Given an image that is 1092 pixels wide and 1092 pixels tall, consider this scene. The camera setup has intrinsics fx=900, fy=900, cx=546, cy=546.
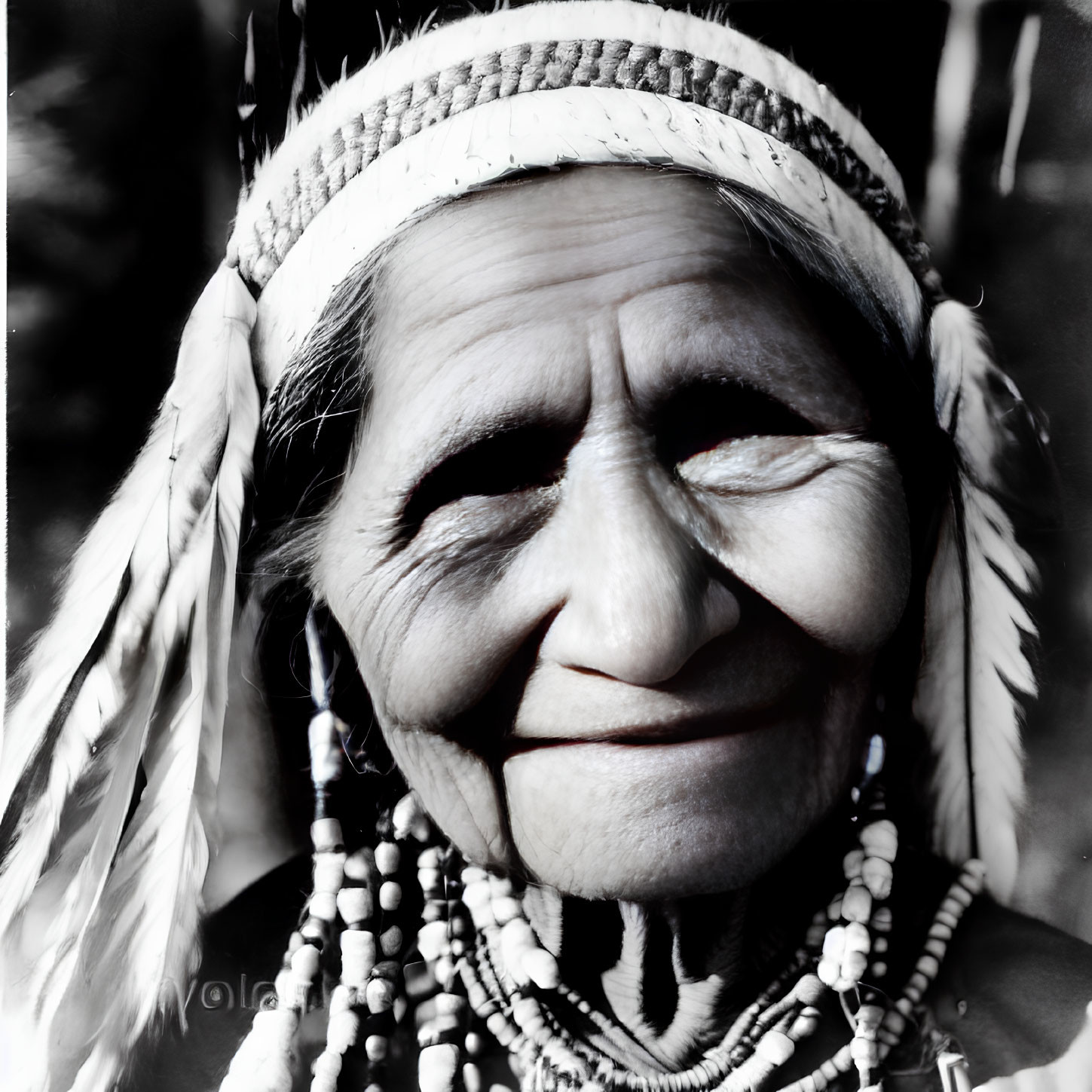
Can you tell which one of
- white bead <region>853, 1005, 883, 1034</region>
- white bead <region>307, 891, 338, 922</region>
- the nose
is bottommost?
white bead <region>853, 1005, 883, 1034</region>

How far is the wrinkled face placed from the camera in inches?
29.7

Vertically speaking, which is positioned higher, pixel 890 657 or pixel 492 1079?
pixel 890 657

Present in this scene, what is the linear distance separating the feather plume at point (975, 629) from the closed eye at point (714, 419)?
0.59 feet

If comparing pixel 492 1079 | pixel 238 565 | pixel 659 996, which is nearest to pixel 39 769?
pixel 238 565

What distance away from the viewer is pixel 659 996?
836 millimetres

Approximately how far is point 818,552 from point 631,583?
0.17 m

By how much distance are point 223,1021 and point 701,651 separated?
57 cm

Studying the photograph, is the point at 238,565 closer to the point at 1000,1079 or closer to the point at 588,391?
the point at 588,391

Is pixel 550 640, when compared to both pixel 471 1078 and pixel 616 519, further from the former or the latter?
pixel 471 1078

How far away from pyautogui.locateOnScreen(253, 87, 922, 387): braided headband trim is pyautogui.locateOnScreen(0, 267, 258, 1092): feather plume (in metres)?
0.09

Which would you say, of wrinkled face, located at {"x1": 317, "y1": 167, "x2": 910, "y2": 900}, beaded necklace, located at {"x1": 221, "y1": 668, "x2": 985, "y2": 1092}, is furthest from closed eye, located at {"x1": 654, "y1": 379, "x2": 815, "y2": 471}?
beaded necklace, located at {"x1": 221, "y1": 668, "x2": 985, "y2": 1092}

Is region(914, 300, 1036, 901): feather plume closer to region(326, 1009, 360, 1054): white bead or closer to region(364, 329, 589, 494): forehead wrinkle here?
region(364, 329, 589, 494): forehead wrinkle

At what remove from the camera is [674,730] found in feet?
2.48

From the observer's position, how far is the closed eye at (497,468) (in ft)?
2.52
